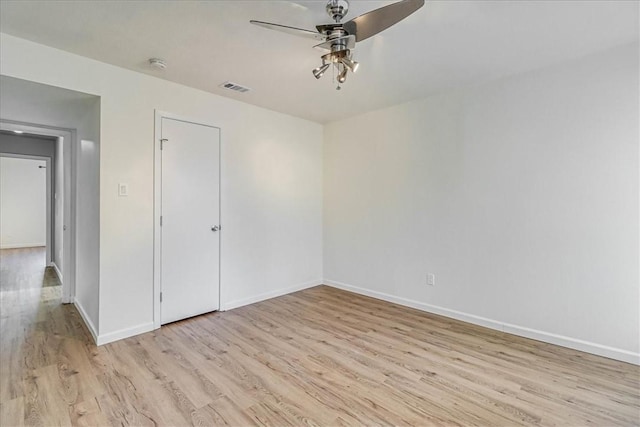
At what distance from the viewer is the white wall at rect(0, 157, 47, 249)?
8.05 meters

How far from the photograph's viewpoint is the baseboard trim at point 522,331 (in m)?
2.42

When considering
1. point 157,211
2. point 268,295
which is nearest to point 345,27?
point 157,211

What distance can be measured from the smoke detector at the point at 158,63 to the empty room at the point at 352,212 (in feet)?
0.06

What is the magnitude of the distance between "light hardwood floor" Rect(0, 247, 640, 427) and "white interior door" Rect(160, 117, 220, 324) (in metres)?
0.30

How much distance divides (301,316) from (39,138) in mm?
6072

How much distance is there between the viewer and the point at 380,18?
1646 millimetres

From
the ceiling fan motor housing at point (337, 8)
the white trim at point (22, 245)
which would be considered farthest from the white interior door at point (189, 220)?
the white trim at point (22, 245)

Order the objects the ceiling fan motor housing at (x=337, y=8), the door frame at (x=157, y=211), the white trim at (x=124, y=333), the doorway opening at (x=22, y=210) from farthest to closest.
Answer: the doorway opening at (x=22, y=210), the door frame at (x=157, y=211), the white trim at (x=124, y=333), the ceiling fan motor housing at (x=337, y=8)

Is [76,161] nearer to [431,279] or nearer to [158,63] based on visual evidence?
[158,63]

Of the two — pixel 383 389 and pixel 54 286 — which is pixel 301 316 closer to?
pixel 383 389

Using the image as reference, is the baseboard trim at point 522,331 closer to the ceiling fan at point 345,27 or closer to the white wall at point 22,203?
the ceiling fan at point 345,27

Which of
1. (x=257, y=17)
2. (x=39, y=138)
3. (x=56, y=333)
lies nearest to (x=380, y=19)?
(x=257, y=17)

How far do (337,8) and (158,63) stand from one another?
1.70 metres

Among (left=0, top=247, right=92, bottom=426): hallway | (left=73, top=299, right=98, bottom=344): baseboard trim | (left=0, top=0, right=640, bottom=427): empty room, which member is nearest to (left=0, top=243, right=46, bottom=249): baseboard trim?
(left=0, top=247, right=92, bottom=426): hallway
